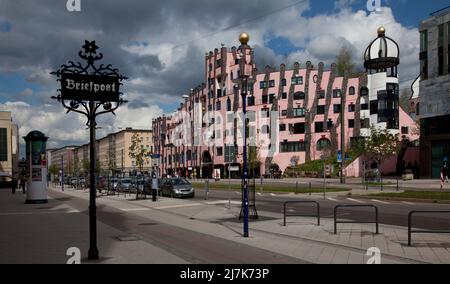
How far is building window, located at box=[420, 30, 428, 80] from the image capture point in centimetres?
5512

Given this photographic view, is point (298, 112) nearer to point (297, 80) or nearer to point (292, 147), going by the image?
point (297, 80)

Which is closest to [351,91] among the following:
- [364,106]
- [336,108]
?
[364,106]

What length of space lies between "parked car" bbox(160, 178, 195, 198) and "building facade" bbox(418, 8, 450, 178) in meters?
32.9

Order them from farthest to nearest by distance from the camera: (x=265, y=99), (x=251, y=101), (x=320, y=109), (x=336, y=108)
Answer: (x=251, y=101), (x=265, y=99), (x=320, y=109), (x=336, y=108)

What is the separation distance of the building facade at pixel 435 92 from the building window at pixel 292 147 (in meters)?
23.4

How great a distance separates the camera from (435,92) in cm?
5375

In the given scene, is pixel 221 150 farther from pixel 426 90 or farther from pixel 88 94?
pixel 88 94

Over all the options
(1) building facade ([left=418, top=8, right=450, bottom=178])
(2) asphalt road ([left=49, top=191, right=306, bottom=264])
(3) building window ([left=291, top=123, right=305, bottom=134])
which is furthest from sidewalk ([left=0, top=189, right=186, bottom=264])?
(3) building window ([left=291, top=123, right=305, bottom=134])

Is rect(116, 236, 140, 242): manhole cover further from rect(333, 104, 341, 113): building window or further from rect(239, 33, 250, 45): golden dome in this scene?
rect(333, 104, 341, 113): building window

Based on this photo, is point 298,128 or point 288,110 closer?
point 298,128

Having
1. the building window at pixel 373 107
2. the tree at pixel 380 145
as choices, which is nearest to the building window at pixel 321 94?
the building window at pixel 373 107

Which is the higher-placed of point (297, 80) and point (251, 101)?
point (297, 80)

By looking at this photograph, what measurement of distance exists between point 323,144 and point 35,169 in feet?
179

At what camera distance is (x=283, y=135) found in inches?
3123
